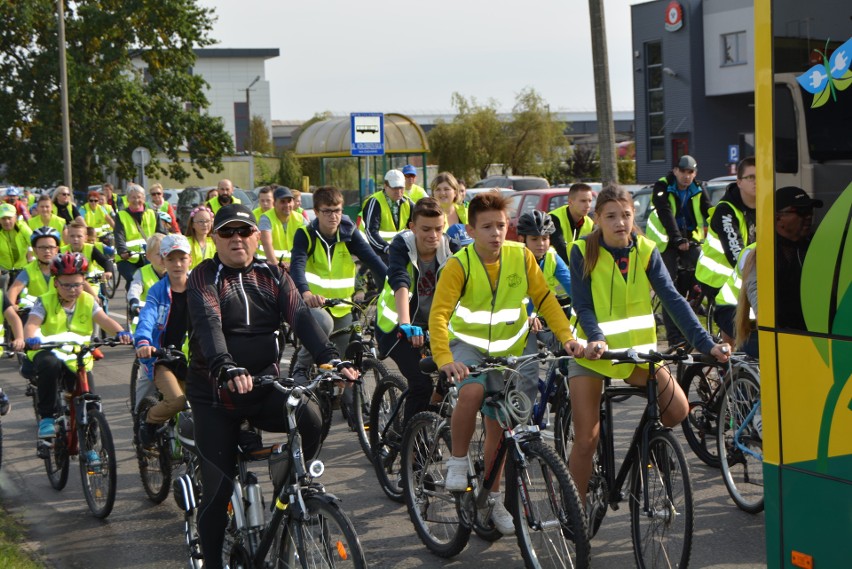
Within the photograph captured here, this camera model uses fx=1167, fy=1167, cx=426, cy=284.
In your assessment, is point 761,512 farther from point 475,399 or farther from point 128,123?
point 128,123

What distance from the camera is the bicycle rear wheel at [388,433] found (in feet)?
23.6

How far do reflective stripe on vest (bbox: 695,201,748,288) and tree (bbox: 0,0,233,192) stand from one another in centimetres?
3681

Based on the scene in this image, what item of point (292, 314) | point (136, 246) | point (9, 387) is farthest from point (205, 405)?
point (136, 246)

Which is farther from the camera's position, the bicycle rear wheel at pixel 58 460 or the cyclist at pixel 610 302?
the bicycle rear wheel at pixel 58 460

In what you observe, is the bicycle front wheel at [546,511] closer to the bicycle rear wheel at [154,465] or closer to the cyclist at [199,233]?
the bicycle rear wheel at [154,465]

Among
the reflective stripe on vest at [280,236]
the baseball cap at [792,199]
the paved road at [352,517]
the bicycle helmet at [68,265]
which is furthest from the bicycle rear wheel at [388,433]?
the reflective stripe on vest at [280,236]

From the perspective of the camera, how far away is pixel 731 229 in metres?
8.17

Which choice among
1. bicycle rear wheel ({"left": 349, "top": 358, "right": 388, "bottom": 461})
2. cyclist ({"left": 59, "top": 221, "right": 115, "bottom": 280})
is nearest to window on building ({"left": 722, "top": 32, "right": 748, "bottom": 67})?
cyclist ({"left": 59, "top": 221, "right": 115, "bottom": 280})

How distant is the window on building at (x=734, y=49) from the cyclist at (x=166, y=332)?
44.9 m

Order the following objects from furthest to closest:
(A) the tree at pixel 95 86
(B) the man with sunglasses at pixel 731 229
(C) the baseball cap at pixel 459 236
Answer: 1. (A) the tree at pixel 95 86
2. (B) the man with sunglasses at pixel 731 229
3. (C) the baseball cap at pixel 459 236

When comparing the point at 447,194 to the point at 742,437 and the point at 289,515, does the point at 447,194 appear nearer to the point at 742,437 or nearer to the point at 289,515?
the point at 742,437

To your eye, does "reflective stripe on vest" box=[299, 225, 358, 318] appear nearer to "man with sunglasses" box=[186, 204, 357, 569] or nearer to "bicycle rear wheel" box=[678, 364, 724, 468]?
"bicycle rear wheel" box=[678, 364, 724, 468]

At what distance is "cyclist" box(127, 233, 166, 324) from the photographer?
8.91 metres

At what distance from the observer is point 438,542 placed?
20.5 feet
